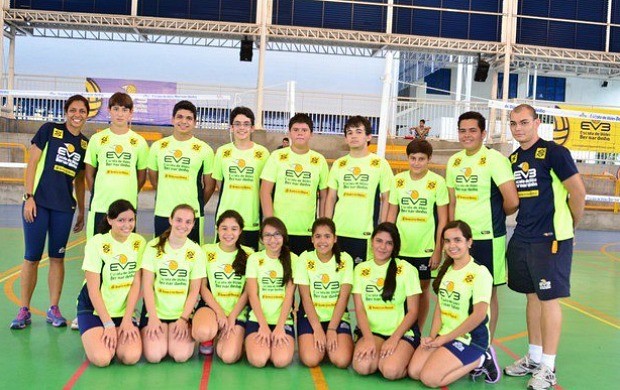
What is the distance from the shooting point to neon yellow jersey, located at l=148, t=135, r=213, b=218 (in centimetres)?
530

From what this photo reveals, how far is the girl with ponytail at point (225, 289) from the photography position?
4.59 metres

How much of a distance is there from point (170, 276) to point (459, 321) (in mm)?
2139

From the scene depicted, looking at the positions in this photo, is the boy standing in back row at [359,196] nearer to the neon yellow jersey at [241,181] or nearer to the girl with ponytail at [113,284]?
the neon yellow jersey at [241,181]

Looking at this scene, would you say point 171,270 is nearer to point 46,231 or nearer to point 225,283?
point 225,283

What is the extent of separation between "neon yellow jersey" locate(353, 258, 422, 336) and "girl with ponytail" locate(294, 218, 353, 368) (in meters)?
0.14

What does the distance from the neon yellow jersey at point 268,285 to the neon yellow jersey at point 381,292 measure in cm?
59

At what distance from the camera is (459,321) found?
432 cm

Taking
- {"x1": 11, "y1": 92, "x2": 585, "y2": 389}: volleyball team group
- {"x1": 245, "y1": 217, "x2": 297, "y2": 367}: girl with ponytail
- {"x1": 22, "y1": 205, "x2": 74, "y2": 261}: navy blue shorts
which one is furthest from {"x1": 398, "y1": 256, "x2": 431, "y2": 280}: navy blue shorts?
{"x1": 22, "y1": 205, "x2": 74, "y2": 261}: navy blue shorts

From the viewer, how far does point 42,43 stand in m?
25.2

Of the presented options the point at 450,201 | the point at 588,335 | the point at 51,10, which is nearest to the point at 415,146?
the point at 450,201

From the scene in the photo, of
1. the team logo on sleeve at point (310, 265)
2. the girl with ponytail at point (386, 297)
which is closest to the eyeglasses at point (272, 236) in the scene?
the team logo on sleeve at point (310, 265)

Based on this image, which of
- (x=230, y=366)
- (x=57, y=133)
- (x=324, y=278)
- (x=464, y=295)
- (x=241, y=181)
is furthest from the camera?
(x=241, y=181)

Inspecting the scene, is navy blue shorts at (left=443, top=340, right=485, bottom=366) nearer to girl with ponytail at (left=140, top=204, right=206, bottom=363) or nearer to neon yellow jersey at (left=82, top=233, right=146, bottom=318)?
girl with ponytail at (left=140, top=204, right=206, bottom=363)

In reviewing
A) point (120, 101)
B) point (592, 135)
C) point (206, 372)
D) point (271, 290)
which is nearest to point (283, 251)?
point (271, 290)
